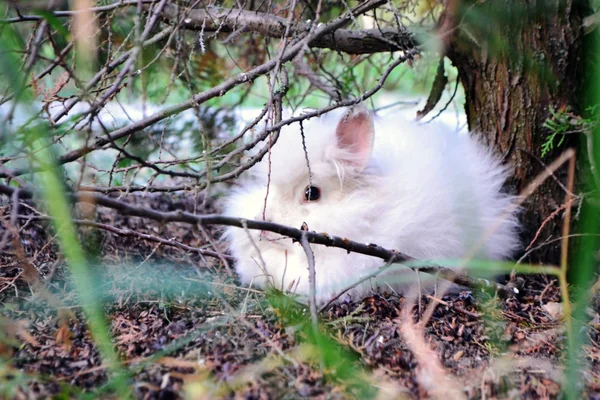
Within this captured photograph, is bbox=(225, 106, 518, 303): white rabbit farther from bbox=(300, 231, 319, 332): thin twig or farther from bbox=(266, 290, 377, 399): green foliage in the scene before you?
bbox=(300, 231, 319, 332): thin twig

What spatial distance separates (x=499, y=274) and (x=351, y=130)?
84cm

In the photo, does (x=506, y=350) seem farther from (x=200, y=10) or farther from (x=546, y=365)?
(x=200, y=10)

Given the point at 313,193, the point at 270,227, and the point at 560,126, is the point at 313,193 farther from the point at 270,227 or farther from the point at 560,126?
the point at 560,126

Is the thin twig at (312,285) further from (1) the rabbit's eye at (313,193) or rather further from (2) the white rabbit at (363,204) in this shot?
(1) the rabbit's eye at (313,193)

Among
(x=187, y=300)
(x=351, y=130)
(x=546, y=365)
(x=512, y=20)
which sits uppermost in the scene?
(x=512, y=20)

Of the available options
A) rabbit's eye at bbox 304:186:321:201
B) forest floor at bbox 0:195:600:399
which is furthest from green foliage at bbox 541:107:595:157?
rabbit's eye at bbox 304:186:321:201

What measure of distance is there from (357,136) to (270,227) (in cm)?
88

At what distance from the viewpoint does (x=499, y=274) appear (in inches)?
89.8

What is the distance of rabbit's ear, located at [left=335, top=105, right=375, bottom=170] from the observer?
2.13 m

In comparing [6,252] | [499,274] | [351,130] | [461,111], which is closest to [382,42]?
[351,130]

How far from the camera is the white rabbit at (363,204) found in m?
2.11

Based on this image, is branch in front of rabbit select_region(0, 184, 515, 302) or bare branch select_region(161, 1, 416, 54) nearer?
branch in front of rabbit select_region(0, 184, 515, 302)

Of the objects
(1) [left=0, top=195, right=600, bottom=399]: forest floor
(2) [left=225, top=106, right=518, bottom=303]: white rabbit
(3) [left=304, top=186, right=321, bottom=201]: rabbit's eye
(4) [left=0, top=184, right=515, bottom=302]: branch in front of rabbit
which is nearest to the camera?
(4) [left=0, top=184, right=515, bottom=302]: branch in front of rabbit

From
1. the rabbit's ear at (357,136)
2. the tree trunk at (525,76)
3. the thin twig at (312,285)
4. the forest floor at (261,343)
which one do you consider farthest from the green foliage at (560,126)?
the thin twig at (312,285)
